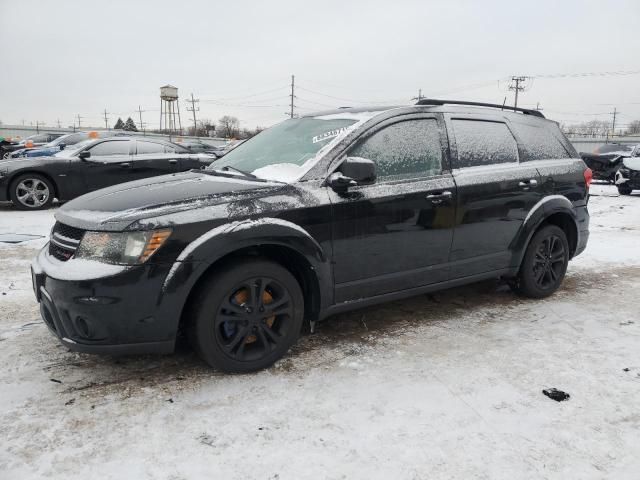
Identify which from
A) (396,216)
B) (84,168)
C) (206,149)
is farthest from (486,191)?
(206,149)

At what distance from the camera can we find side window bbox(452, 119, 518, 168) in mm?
3973

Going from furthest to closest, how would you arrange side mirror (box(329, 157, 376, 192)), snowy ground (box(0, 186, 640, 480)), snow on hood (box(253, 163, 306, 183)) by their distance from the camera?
snow on hood (box(253, 163, 306, 183)) < side mirror (box(329, 157, 376, 192)) < snowy ground (box(0, 186, 640, 480))

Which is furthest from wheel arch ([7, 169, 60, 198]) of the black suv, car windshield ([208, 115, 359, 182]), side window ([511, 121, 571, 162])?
side window ([511, 121, 571, 162])

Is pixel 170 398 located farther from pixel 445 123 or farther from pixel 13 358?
pixel 445 123

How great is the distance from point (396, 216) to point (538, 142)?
1.95m

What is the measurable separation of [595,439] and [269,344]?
5.80 feet

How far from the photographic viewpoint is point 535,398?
2807 mm

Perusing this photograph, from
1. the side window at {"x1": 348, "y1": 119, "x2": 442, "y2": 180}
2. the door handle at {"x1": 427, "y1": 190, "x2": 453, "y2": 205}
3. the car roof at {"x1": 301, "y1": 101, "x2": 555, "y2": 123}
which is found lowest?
the door handle at {"x1": 427, "y1": 190, "x2": 453, "y2": 205}

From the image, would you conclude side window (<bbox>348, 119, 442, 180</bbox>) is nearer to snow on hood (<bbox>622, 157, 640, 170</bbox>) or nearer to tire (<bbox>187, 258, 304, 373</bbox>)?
tire (<bbox>187, 258, 304, 373</bbox>)

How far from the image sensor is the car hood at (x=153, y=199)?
8.89 feet

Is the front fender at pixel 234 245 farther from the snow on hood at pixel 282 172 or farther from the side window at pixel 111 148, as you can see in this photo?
the side window at pixel 111 148

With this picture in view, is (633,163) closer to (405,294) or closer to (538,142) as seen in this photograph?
(538,142)

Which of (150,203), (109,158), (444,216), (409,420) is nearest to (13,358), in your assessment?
(150,203)

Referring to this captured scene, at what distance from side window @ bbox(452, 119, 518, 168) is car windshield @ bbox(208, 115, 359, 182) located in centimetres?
93
